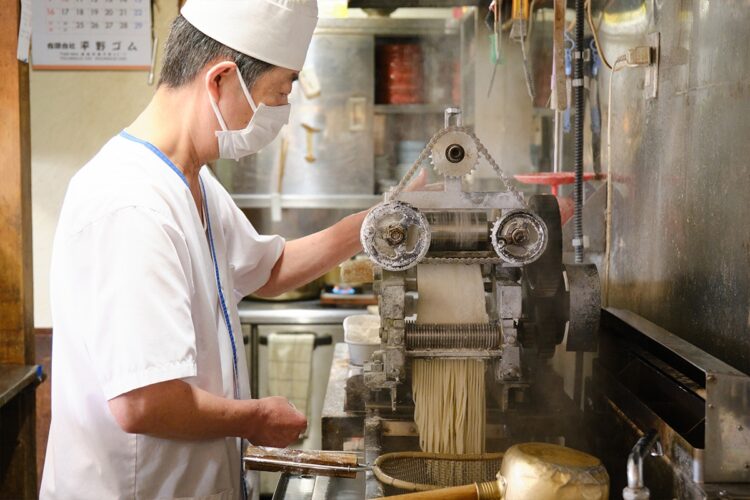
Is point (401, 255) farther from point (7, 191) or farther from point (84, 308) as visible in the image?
point (7, 191)

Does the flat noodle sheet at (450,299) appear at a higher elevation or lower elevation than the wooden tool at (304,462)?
higher

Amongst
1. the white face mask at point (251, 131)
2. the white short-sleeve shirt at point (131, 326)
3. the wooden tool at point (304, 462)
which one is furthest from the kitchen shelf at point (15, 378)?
the white face mask at point (251, 131)

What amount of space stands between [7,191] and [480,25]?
287 centimetres

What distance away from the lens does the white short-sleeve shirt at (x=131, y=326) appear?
1.60 meters

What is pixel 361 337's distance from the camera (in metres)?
2.83

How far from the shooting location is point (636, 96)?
2.29 metres

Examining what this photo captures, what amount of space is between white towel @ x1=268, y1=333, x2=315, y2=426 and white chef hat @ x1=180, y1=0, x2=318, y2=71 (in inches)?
115

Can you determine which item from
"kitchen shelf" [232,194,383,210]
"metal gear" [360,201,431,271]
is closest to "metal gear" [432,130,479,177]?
"metal gear" [360,201,431,271]

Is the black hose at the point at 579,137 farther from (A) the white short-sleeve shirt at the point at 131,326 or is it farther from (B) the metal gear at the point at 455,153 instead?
(A) the white short-sleeve shirt at the point at 131,326

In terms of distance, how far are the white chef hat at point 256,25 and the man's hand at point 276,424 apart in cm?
83

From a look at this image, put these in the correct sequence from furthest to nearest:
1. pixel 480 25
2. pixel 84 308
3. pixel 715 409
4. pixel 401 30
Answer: pixel 401 30 < pixel 480 25 < pixel 84 308 < pixel 715 409

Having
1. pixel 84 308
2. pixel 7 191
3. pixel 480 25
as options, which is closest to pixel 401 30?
pixel 480 25

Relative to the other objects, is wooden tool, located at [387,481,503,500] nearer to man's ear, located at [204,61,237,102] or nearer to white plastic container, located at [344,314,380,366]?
man's ear, located at [204,61,237,102]

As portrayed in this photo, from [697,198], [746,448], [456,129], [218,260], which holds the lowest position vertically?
[746,448]
